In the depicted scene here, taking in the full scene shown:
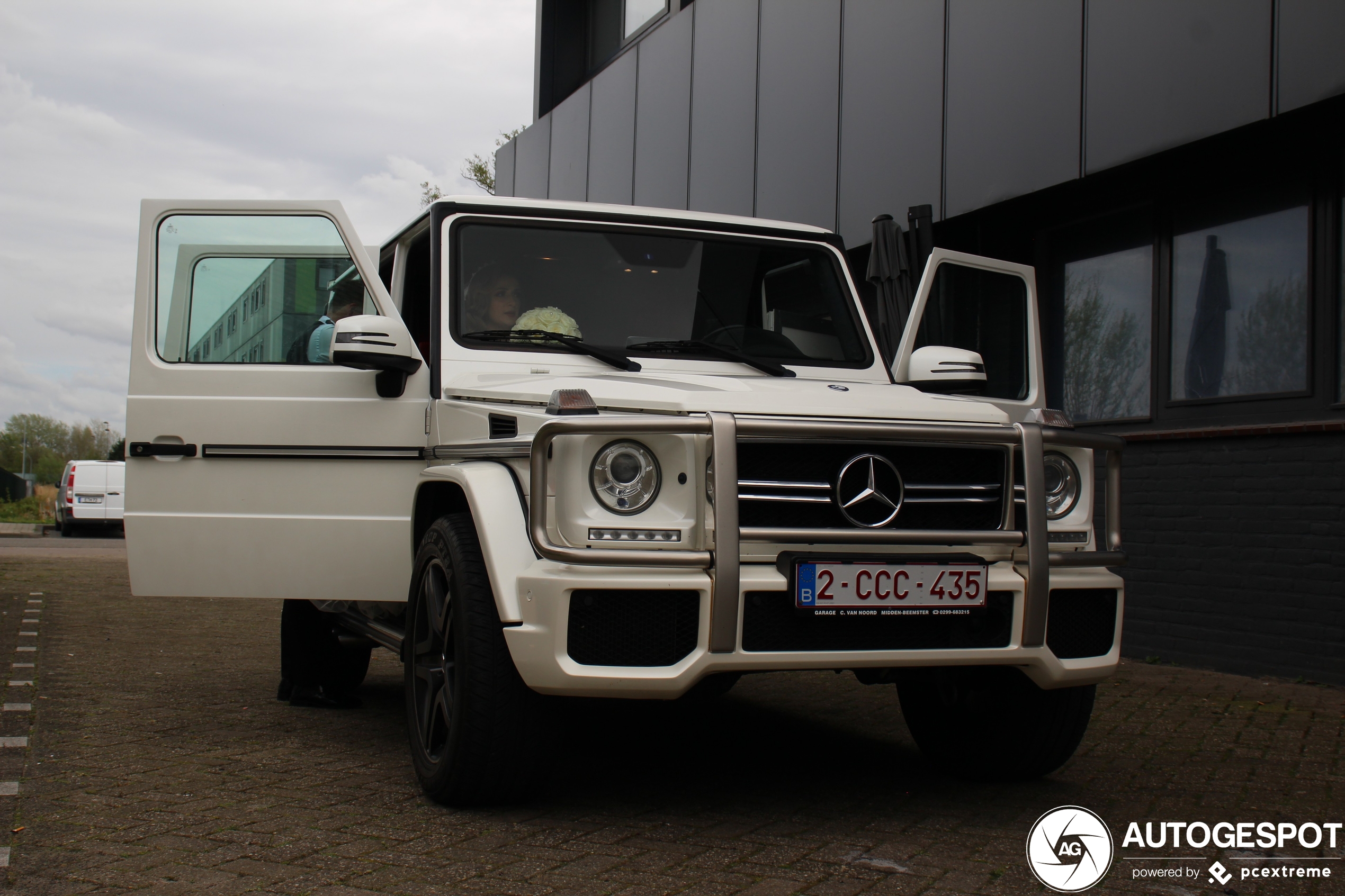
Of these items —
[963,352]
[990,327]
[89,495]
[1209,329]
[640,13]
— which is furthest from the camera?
[89,495]

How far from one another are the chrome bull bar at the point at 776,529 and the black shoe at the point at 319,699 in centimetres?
286

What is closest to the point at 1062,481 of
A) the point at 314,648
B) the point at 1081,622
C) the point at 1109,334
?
the point at 1081,622

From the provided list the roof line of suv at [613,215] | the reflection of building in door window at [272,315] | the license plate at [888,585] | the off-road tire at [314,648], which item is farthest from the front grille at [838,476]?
the off-road tire at [314,648]

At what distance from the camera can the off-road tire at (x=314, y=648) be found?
5.77 m

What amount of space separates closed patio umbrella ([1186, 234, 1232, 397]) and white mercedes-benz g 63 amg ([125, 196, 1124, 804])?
3.01 metres

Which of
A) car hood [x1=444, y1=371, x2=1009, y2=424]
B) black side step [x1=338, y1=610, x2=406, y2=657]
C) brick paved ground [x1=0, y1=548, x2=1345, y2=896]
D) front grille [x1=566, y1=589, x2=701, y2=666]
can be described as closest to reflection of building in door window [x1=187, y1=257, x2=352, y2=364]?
car hood [x1=444, y1=371, x2=1009, y2=424]

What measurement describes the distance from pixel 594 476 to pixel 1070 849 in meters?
1.75

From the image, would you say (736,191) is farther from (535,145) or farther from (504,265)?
(504,265)

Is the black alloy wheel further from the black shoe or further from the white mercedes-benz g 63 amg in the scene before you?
the black shoe

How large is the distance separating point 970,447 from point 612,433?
1144 millimetres

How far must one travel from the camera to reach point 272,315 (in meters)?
4.81

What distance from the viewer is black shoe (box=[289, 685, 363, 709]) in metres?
5.79

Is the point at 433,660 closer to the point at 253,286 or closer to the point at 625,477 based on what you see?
the point at 625,477

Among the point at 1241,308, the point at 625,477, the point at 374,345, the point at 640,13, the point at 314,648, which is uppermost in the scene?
the point at 640,13
